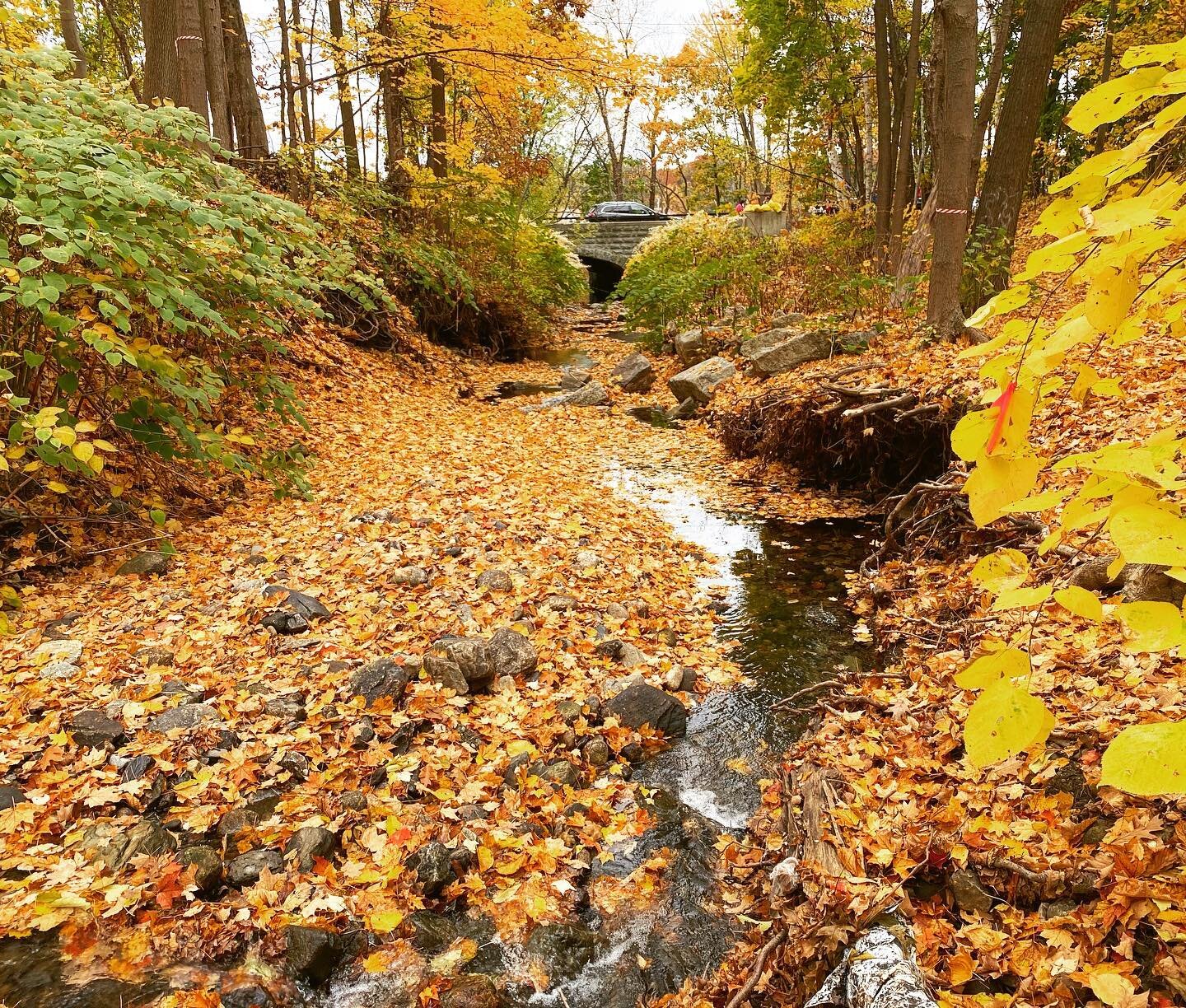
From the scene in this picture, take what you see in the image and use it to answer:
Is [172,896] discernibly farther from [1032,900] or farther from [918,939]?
[1032,900]

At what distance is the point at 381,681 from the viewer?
150 inches

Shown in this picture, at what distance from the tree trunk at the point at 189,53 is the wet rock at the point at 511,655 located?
576 centimetres

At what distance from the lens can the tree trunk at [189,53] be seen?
6.41 metres

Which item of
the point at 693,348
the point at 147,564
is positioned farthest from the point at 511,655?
the point at 693,348

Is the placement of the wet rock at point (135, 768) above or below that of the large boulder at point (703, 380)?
below

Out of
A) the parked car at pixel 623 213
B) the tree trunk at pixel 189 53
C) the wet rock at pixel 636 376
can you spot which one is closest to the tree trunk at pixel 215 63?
the tree trunk at pixel 189 53

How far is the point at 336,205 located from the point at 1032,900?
482 inches

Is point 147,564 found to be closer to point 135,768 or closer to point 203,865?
point 135,768

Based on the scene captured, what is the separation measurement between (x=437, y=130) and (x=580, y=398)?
678 centimetres

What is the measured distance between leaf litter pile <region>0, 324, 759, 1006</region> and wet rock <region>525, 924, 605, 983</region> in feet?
0.19

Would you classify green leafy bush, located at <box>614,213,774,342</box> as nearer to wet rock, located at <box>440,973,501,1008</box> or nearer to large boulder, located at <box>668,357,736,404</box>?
large boulder, located at <box>668,357,736,404</box>

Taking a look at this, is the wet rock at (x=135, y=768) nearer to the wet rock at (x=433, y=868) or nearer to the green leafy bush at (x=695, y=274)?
the wet rock at (x=433, y=868)

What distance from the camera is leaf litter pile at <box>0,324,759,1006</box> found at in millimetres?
2594

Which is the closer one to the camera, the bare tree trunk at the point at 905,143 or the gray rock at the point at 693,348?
the bare tree trunk at the point at 905,143
